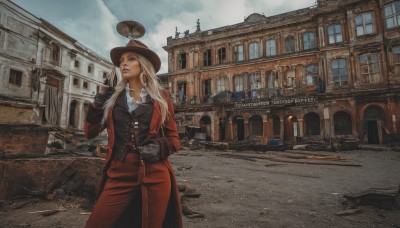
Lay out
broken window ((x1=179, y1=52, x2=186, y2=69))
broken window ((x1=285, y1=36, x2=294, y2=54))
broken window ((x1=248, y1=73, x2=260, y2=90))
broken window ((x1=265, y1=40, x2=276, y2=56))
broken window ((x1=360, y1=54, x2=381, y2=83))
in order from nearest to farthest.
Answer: broken window ((x1=360, y1=54, x2=381, y2=83)) < broken window ((x1=285, y1=36, x2=294, y2=54)) < broken window ((x1=265, y1=40, x2=276, y2=56)) < broken window ((x1=248, y1=73, x2=260, y2=90)) < broken window ((x1=179, y1=52, x2=186, y2=69))

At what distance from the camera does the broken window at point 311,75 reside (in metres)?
21.1

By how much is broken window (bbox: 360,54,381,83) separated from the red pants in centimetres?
2276

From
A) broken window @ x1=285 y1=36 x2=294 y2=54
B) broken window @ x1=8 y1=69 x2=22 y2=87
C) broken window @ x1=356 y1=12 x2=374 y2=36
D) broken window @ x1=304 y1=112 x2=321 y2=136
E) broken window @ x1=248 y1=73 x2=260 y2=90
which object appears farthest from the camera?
broken window @ x1=248 y1=73 x2=260 y2=90

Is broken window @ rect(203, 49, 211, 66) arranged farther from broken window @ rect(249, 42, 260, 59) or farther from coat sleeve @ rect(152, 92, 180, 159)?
coat sleeve @ rect(152, 92, 180, 159)

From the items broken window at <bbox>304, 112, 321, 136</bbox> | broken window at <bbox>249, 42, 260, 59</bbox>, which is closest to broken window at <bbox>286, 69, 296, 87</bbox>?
broken window at <bbox>304, 112, 321, 136</bbox>

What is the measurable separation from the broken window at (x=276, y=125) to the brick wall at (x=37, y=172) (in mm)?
20280

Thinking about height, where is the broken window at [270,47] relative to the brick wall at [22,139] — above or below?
above

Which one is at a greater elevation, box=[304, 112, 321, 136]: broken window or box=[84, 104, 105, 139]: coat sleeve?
box=[304, 112, 321, 136]: broken window

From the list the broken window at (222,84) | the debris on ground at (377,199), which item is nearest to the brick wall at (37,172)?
the debris on ground at (377,199)

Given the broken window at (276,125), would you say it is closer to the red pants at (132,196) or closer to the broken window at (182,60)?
the broken window at (182,60)

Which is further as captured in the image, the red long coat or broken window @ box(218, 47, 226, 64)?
broken window @ box(218, 47, 226, 64)

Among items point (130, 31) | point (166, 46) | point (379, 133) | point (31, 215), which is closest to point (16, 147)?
point (31, 215)

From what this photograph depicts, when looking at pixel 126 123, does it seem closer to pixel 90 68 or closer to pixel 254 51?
pixel 254 51

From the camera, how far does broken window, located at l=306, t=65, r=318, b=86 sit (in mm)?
21105
